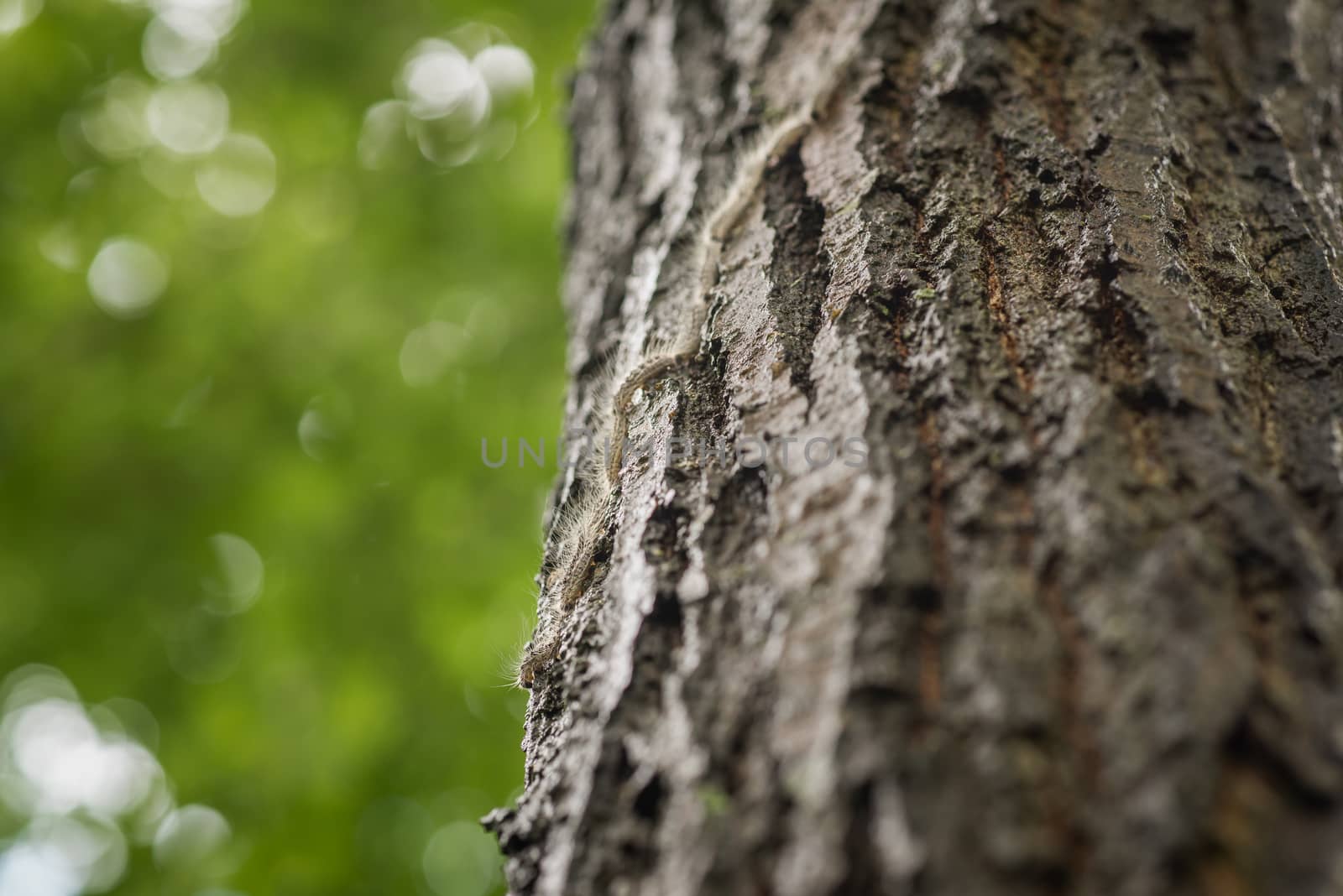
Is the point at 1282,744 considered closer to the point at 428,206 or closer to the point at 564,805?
the point at 564,805

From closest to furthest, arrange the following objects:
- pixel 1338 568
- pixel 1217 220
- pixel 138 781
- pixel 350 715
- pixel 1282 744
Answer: pixel 1282 744 < pixel 1338 568 < pixel 1217 220 < pixel 350 715 < pixel 138 781

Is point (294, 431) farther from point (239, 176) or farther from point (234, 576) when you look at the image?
point (239, 176)

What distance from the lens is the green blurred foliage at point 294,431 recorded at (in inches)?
122

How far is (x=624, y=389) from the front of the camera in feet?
3.98

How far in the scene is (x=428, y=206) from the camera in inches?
136

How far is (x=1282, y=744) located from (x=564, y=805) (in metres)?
0.58

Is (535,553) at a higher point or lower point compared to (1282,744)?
higher

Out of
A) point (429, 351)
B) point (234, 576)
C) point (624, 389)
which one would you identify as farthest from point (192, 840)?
point (624, 389)

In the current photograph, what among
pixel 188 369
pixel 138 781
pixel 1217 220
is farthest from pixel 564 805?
pixel 138 781

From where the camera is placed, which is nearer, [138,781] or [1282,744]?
[1282,744]

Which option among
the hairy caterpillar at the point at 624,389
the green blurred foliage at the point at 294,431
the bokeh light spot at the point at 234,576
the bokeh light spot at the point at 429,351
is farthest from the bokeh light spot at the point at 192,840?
the hairy caterpillar at the point at 624,389

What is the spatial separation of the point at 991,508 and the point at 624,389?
→ 0.54 metres

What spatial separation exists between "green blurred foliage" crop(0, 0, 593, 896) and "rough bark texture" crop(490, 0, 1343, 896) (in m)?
2.02

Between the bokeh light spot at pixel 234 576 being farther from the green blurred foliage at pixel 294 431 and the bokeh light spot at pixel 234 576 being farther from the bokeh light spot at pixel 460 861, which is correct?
the bokeh light spot at pixel 460 861
